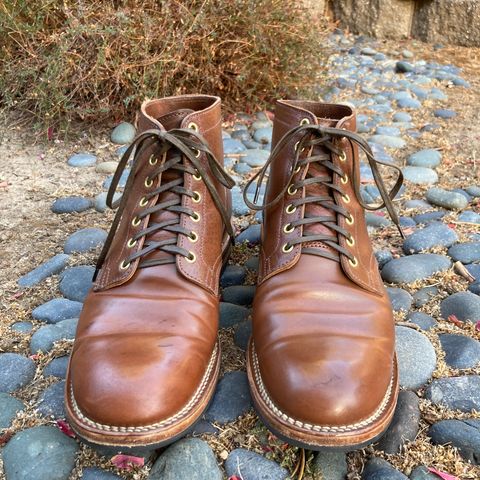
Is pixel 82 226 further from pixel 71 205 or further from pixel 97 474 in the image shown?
pixel 97 474

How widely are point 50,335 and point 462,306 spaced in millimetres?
1337

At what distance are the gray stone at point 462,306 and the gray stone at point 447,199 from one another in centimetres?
78

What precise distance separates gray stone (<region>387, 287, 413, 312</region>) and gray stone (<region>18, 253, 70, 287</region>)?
1.21 m

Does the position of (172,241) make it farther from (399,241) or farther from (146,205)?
(399,241)

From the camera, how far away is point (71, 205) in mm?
2619

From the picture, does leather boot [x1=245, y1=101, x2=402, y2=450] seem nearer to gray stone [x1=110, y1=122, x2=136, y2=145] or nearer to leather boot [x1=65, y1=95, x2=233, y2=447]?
leather boot [x1=65, y1=95, x2=233, y2=447]

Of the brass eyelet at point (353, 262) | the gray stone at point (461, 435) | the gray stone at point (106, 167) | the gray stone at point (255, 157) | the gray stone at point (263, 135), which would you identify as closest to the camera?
the gray stone at point (461, 435)

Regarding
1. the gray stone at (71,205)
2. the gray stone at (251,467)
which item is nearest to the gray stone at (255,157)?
the gray stone at (71,205)

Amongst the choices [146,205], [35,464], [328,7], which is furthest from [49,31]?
[328,7]

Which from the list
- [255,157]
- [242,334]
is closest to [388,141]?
[255,157]

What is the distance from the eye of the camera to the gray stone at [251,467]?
4.40 ft

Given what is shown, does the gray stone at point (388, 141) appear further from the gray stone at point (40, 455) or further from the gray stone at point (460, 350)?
the gray stone at point (40, 455)

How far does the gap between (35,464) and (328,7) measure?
5.94m

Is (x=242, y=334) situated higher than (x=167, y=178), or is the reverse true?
(x=167, y=178)
